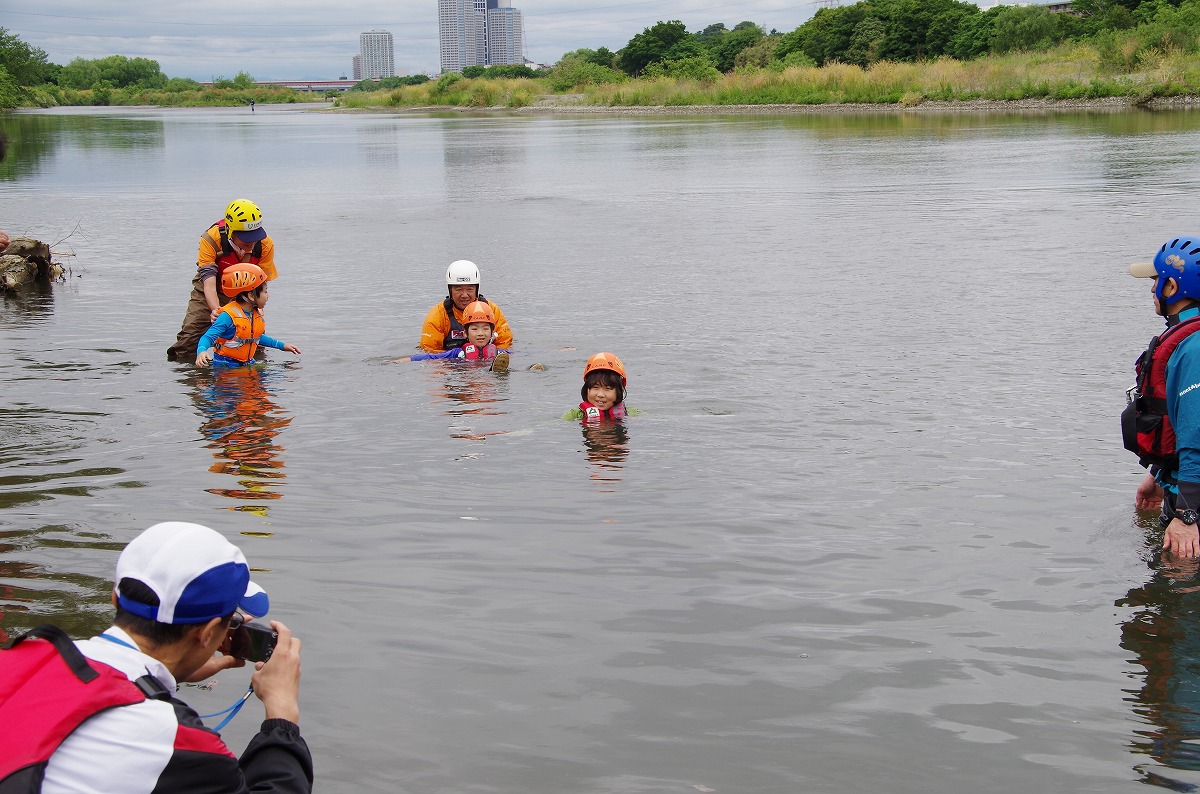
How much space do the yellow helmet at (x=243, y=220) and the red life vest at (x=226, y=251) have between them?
0.15m

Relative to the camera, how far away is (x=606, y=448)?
9172 mm

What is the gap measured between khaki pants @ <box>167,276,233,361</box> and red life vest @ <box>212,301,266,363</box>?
2.56ft

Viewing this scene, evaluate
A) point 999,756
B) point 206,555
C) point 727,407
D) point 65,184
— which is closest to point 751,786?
point 999,756

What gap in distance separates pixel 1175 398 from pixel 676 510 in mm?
3058

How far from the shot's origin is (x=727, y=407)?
413 inches

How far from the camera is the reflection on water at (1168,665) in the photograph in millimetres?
4426

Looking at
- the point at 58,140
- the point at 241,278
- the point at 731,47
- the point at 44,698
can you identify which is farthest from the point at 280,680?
the point at 731,47

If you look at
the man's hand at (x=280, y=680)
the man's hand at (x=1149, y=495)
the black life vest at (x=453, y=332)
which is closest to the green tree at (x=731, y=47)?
the black life vest at (x=453, y=332)

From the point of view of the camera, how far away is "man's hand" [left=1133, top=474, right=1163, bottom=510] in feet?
21.9

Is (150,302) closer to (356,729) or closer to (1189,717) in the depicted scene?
(356,729)

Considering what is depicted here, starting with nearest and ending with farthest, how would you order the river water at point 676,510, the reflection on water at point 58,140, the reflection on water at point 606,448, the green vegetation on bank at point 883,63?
1. the river water at point 676,510
2. the reflection on water at point 606,448
3. the reflection on water at point 58,140
4. the green vegetation on bank at point 883,63

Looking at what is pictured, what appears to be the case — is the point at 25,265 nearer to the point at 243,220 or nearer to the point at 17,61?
the point at 243,220

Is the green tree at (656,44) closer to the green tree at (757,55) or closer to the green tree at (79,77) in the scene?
the green tree at (757,55)

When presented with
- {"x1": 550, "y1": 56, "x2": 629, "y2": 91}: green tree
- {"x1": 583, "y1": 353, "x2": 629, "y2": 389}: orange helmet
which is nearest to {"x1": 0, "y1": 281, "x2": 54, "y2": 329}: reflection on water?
{"x1": 583, "y1": 353, "x2": 629, "y2": 389}: orange helmet
